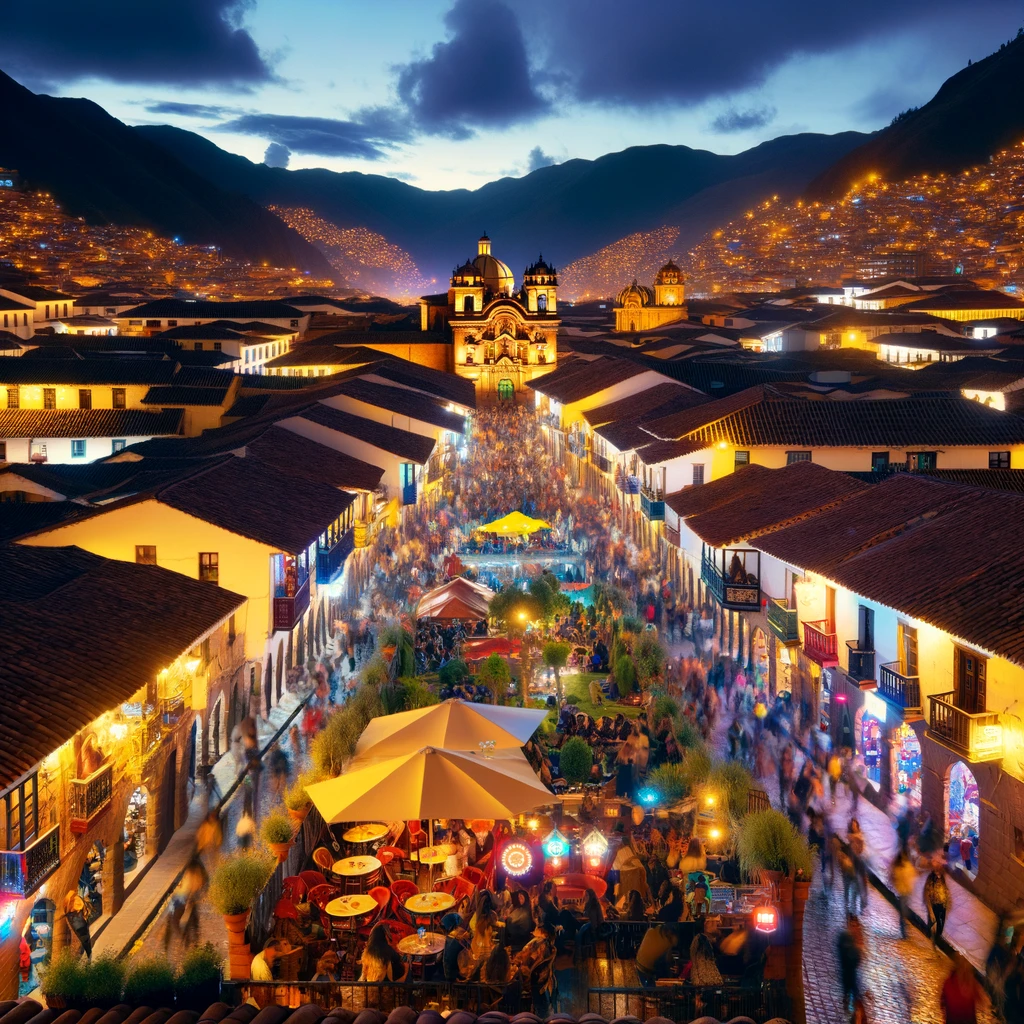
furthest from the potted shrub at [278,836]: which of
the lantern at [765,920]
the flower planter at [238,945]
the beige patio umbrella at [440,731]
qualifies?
the lantern at [765,920]

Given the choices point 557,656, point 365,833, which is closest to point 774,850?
point 365,833

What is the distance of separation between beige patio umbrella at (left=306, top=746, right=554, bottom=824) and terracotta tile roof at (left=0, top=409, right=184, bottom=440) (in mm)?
37708

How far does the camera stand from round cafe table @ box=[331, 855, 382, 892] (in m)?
15.5

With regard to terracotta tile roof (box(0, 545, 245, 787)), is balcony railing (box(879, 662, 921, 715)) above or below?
below

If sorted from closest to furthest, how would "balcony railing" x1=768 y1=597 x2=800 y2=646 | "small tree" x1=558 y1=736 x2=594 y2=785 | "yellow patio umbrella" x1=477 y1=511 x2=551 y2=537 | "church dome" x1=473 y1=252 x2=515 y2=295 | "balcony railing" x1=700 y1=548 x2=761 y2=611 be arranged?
"small tree" x1=558 y1=736 x2=594 y2=785
"balcony railing" x1=768 y1=597 x2=800 y2=646
"balcony railing" x1=700 y1=548 x2=761 y2=611
"yellow patio umbrella" x1=477 y1=511 x2=551 y2=537
"church dome" x1=473 y1=252 x2=515 y2=295

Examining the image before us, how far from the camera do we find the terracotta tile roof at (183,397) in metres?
54.6

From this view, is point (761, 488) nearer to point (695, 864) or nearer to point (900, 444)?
point (900, 444)

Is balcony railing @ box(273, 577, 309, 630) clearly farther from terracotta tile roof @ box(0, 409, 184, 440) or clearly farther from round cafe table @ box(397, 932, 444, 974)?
terracotta tile roof @ box(0, 409, 184, 440)

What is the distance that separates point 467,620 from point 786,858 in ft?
54.6

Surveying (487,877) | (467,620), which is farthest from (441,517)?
(487,877)

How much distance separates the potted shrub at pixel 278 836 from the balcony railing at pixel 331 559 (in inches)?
478

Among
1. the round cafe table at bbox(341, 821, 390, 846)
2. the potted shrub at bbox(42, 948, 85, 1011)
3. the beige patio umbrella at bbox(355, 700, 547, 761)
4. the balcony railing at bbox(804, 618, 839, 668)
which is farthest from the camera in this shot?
the balcony railing at bbox(804, 618, 839, 668)

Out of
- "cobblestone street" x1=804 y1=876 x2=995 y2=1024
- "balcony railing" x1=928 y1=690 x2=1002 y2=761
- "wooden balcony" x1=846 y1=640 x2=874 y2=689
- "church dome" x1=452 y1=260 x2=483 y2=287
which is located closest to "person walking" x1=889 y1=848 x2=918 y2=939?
"cobblestone street" x1=804 y1=876 x2=995 y2=1024

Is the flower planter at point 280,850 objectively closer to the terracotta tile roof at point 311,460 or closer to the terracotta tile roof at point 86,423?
the terracotta tile roof at point 311,460
